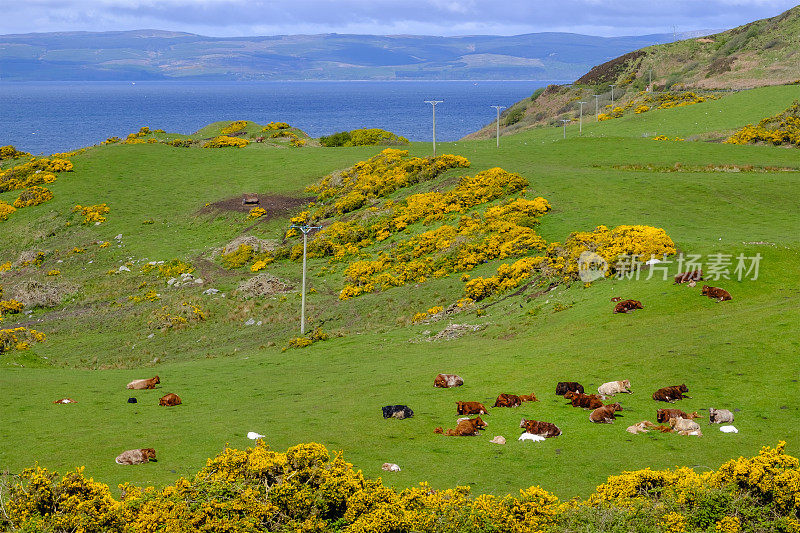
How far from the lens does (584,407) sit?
2503cm

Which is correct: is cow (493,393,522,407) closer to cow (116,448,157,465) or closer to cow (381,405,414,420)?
cow (381,405,414,420)

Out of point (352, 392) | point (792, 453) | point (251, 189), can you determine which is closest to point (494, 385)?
Result: point (352, 392)

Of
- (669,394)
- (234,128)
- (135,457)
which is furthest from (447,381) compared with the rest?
(234,128)

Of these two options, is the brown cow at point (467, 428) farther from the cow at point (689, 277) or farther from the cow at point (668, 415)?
the cow at point (689, 277)

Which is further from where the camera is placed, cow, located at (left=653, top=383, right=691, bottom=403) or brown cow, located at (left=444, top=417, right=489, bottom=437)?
cow, located at (left=653, top=383, right=691, bottom=403)

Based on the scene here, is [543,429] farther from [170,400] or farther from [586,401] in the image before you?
[170,400]

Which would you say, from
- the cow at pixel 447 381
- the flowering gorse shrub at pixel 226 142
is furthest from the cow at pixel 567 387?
the flowering gorse shrub at pixel 226 142

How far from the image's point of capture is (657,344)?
1188 inches

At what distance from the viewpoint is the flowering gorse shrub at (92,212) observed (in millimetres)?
77750

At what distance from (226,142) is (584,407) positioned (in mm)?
86995

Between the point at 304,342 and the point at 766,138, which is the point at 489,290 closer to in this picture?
the point at 304,342

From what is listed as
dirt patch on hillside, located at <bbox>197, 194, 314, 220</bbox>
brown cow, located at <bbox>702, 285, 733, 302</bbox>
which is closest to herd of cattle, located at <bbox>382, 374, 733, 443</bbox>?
brown cow, located at <bbox>702, 285, 733, 302</bbox>

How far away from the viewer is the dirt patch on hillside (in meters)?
75.8

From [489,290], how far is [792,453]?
2724cm
